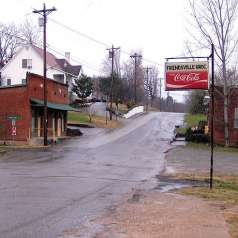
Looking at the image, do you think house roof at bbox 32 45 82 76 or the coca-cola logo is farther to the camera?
house roof at bbox 32 45 82 76

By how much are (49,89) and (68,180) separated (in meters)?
31.3

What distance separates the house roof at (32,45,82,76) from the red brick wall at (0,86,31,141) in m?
40.1

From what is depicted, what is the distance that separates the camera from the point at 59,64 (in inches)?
3649

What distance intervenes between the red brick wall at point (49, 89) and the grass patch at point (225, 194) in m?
24.9

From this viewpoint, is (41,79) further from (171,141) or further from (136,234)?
(136,234)

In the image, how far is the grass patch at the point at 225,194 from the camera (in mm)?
12059

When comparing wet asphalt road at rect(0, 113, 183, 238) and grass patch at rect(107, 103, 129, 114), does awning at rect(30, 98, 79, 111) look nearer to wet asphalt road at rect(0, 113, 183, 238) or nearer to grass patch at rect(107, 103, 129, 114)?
wet asphalt road at rect(0, 113, 183, 238)

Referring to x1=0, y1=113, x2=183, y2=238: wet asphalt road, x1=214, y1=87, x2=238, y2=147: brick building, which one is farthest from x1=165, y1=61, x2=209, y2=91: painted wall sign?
x1=214, y1=87, x2=238, y2=147: brick building

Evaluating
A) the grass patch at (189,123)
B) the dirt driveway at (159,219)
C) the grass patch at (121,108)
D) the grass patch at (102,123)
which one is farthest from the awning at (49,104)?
the grass patch at (121,108)

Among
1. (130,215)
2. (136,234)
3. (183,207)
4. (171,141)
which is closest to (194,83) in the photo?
(183,207)

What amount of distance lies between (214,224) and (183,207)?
270 centimetres

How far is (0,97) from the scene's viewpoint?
149ft

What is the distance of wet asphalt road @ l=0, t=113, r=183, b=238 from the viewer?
1193 cm

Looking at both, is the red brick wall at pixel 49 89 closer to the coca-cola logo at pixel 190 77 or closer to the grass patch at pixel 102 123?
the grass patch at pixel 102 123
